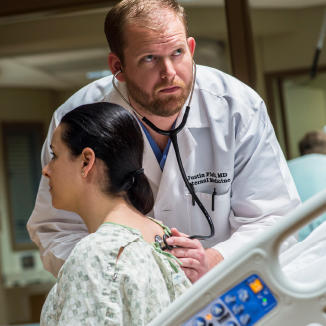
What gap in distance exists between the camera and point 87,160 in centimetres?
164

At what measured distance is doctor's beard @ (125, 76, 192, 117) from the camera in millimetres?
1995

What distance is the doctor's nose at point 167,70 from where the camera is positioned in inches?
77.5

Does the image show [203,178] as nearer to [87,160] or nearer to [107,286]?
[87,160]

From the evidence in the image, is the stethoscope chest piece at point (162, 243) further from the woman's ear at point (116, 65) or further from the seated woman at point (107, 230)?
the woman's ear at point (116, 65)

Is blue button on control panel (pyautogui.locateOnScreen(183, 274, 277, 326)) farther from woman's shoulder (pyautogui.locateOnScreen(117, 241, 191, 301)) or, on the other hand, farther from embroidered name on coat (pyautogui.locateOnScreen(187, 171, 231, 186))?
embroidered name on coat (pyautogui.locateOnScreen(187, 171, 231, 186))

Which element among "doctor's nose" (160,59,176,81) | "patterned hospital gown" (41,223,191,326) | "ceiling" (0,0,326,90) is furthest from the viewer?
"ceiling" (0,0,326,90)

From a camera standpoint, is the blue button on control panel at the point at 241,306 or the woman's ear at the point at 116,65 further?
the woman's ear at the point at 116,65

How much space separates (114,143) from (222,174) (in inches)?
22.2

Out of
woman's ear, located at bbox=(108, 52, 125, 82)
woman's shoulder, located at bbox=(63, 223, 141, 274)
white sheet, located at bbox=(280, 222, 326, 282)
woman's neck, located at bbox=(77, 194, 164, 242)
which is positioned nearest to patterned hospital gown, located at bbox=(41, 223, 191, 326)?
woman's shoulder, located at bbox=(63, 223, 141, 274)

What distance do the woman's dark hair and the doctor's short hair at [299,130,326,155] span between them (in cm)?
229

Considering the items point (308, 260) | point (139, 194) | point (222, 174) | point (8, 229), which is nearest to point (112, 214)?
point (139, 194)

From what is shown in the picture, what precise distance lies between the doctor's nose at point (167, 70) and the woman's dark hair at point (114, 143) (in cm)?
31

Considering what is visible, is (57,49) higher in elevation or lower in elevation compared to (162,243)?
higher

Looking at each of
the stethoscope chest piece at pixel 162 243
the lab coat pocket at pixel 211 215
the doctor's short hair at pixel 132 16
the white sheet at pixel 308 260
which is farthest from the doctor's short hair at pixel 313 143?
the stethoscope chest piece at pixel 162 243
